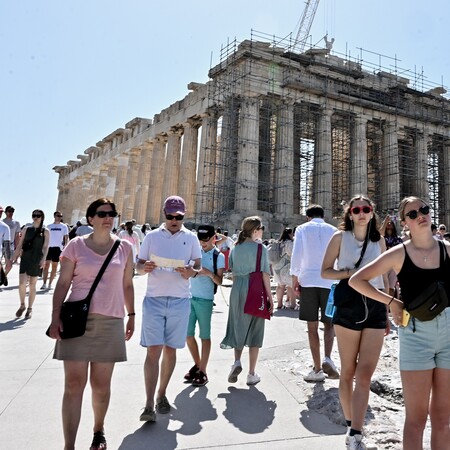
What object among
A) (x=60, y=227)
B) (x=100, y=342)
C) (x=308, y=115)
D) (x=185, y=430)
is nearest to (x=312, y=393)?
(x=185, y=430)

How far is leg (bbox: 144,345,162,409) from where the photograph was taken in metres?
3.72

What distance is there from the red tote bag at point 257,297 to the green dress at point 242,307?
7cm

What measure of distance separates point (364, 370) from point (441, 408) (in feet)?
2.25

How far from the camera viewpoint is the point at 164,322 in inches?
159

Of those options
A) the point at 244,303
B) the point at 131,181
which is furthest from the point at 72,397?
the point at 131,181

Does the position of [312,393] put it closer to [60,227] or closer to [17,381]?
[17,381]

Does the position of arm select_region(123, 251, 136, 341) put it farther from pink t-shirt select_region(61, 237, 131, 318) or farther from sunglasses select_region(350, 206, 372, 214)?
sunglasses select_region(350, 206, 372, 214)

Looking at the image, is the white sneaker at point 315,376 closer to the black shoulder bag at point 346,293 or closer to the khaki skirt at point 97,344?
the black shoulder bag at point 346,293

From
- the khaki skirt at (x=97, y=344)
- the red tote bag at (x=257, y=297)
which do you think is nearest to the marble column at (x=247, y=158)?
the red tote bag at (x=257, y=297)

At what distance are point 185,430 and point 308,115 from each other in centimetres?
2807

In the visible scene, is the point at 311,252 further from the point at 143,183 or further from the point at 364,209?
the point at 143,183

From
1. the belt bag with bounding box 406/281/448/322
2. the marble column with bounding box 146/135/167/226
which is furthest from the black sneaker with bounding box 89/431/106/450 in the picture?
the marble column with bounding box 146/135/167/226

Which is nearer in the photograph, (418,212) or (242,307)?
(418,212)

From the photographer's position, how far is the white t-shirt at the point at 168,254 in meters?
4.07
